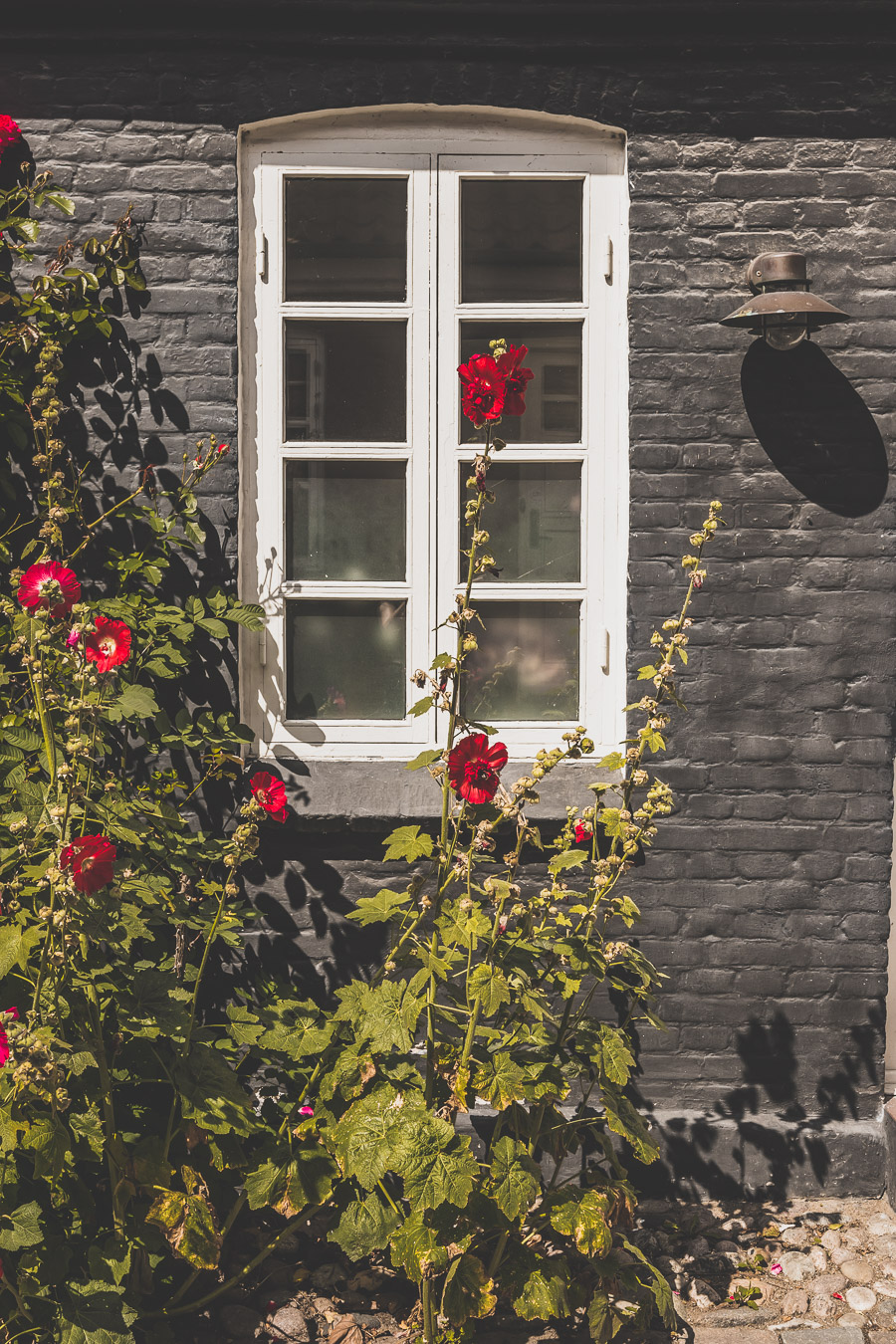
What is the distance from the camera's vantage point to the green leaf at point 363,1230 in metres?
2.18

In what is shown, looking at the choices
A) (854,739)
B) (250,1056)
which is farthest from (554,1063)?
(854,739)

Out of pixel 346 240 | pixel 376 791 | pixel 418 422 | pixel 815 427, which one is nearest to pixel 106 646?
pixel 376 791

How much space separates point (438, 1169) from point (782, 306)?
231 centimetres

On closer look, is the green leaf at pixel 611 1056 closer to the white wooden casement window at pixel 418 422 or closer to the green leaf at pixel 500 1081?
the green leaf at pixel 500 1081

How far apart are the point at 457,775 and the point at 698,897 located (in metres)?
1.37

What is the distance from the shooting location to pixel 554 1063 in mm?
2287

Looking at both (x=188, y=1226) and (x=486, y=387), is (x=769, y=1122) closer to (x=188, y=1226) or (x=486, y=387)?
(x=188, y=1226)

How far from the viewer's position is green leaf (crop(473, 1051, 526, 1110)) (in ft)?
7.00

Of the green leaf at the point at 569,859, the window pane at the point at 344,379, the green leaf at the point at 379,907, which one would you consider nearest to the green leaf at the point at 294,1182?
the green leaf at the point at 379,907

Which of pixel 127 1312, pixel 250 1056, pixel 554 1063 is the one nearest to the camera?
pixel 127 1312

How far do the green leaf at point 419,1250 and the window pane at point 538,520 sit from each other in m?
1.80

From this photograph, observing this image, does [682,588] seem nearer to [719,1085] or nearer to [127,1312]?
[719,1085]

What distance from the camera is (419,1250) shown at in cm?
207

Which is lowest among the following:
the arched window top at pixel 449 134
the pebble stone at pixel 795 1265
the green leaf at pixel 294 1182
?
the pebble stone at pixel 795 1265
